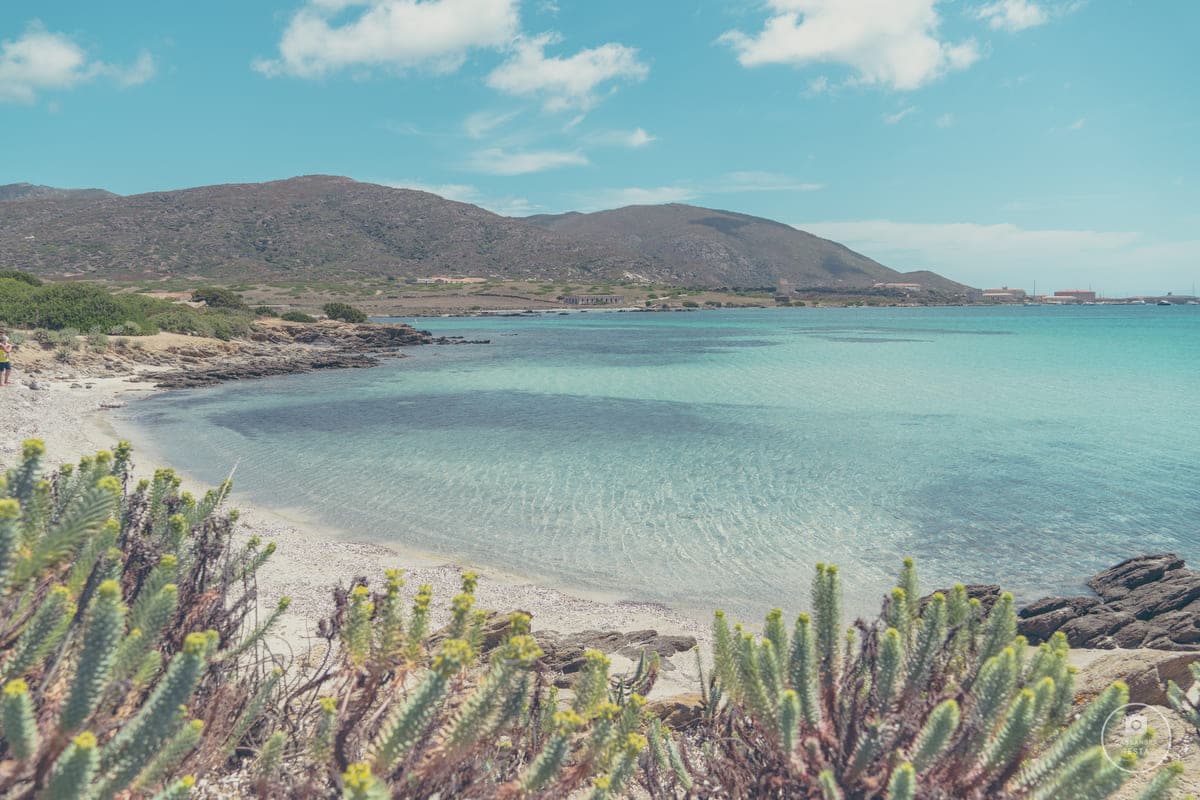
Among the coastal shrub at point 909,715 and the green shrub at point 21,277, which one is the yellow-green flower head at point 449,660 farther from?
the green shrub at point 21,277

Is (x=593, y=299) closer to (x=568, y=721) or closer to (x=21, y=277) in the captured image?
(x=21, y=277)

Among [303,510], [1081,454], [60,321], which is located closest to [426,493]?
[303,510]

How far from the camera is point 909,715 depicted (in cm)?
344

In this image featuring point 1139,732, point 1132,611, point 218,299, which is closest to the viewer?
point 1139,732

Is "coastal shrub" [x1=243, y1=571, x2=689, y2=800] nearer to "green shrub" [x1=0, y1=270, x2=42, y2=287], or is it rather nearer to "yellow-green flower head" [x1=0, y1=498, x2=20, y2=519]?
"yellow-green flower head" [x1=0, y1=498, x2=20, y2=519]

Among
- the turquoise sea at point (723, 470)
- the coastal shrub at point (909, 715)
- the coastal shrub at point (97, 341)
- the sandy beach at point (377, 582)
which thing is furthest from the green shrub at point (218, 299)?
the coastal shrub at point (909, 715)

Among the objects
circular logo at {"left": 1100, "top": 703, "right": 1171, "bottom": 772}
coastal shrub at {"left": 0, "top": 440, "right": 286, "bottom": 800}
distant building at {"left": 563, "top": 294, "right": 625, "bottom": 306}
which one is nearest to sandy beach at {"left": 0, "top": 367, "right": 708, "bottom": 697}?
coastal shrub at {"left": 0, "top": 440, "right": 286, "bottom": 800}

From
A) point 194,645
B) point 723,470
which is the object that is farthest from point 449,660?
point 723,470

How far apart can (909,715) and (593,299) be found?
136796mm

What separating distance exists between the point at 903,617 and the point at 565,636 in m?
5.28

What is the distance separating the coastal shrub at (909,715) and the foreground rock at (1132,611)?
17.6 feet

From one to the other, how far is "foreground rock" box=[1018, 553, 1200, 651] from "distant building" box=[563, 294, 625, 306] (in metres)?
127

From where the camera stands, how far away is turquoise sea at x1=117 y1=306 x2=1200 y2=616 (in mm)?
12141

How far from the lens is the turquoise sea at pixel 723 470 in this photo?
39.8ft
